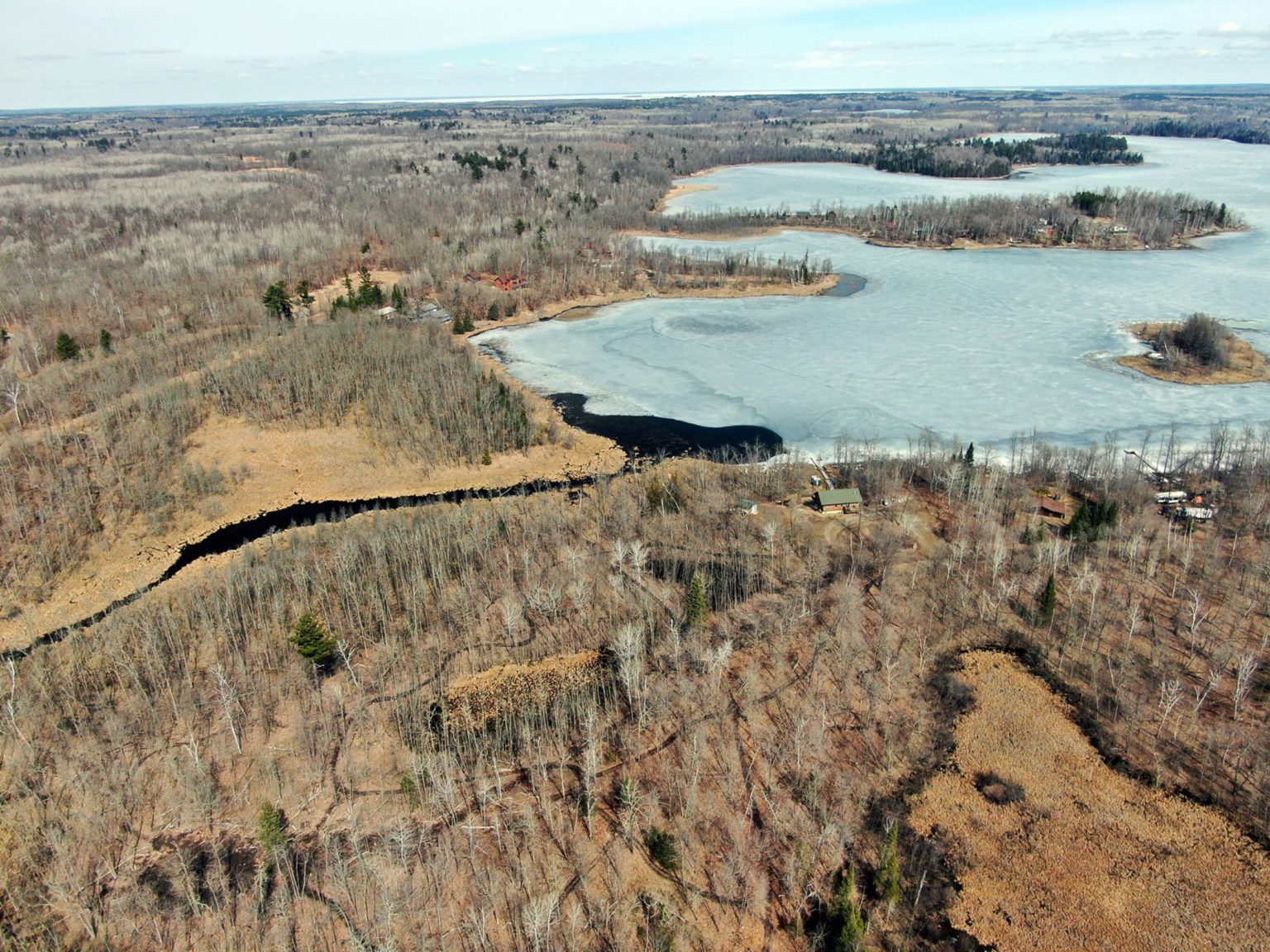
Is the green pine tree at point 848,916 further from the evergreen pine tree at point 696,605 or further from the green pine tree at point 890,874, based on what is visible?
the evergreen pine tree at point 696,605

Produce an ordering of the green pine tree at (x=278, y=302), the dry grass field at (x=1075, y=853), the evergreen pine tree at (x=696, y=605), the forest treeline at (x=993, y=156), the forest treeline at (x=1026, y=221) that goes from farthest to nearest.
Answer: the forest treeline at (x=993, y=156)
the forest treeline at (x=1026, y=221)
the green pine tree at (x=278, y=302)
the evergreen pine tree at (x=696, y=605)
the dry grass field at (x=1075, y=853)

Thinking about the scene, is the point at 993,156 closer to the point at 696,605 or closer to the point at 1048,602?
the point at 1048,602

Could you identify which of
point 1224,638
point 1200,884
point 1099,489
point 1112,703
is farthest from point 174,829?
point 1099,489

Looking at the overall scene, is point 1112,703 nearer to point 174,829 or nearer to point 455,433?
point 174,829

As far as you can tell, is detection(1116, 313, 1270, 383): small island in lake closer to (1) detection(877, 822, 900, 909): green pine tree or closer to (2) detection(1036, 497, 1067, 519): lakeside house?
(2) detection(1036, 497, 1067, 519): lakeside house

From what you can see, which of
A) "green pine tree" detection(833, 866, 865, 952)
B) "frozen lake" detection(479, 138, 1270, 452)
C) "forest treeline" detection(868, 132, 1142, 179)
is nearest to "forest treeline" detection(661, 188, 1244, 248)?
"frozen lake" detection(479, 138, 1270, 452)

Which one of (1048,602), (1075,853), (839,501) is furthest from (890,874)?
(839,501)

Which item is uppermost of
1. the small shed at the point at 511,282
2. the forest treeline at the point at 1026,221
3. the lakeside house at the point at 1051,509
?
the forest treeline at the point at 1026,221

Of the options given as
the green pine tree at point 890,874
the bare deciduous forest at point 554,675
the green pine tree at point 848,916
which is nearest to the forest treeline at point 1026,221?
the bare deciduous forest at point 554,675
